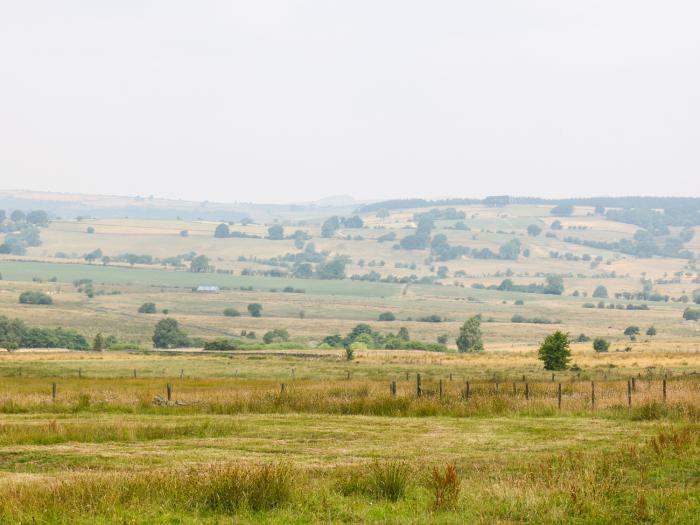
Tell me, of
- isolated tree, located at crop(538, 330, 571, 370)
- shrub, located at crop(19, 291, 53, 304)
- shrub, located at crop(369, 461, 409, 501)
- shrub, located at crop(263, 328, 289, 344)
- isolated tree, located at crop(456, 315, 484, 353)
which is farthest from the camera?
shrub, located at crop(19, 291, 53, 304)

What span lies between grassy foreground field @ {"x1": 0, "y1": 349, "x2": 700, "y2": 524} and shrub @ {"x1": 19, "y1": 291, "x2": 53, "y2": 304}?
132322 mm

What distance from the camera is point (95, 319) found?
15512cm

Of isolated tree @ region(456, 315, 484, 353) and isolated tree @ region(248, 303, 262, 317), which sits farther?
isolated tree @ region(248, 303, 262, 317)

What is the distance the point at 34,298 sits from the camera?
176125mm

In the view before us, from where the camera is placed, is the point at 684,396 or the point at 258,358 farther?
the point at 258,358

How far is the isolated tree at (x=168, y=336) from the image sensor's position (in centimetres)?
12381

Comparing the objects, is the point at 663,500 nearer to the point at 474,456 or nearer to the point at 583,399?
the point at 474,456

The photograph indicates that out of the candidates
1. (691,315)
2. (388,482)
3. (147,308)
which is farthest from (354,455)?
(691,315)

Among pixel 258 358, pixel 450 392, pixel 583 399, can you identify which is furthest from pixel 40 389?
pixel 258 358

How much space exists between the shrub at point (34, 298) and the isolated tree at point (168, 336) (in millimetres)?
52848

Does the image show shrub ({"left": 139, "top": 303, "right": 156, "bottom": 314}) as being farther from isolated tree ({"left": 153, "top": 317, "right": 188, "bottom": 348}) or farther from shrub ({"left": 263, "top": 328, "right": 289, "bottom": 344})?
isolated tree ({"left": 153, "top": 317, "right": 188, "bottom": 348})

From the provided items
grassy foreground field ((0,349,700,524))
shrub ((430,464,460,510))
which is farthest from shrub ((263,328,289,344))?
shrub ((430,464,460,510))

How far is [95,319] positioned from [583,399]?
126 metres

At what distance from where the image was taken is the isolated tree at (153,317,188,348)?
4875 inches
